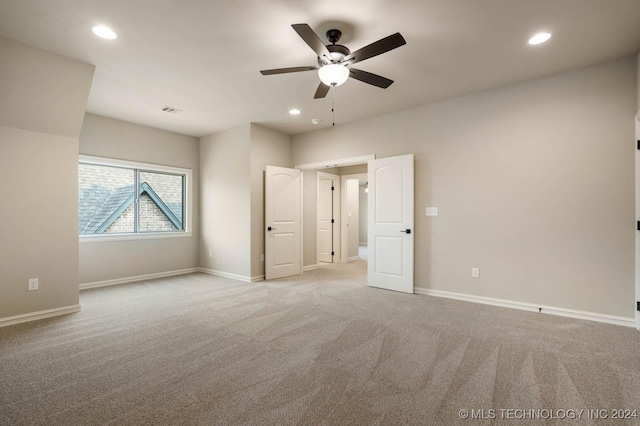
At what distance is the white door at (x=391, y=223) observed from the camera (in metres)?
4.67

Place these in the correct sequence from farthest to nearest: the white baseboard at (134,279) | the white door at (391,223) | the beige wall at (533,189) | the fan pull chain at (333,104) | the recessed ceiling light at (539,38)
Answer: the white baseboard at (134,279) → the white door at (391,223) → the fan pull chain at (333,104) → the beige wall at (533,189) → the recessed ceiling light at (539,38)

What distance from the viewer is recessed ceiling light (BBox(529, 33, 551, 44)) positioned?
2.84 m

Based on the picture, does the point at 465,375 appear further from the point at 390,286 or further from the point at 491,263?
the point at 390,286

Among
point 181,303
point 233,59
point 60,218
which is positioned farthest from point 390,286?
point 60,218

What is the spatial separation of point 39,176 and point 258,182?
300 centimetres

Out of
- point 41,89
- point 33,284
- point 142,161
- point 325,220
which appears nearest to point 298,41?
point 41,89

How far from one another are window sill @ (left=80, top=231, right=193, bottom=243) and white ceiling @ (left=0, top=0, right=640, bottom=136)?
2.18 meters

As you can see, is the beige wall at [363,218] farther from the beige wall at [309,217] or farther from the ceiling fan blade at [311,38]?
the ceiling fan blade at [311,38]

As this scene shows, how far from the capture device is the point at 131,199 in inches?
222

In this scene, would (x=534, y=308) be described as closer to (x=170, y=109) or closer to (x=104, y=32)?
(x=104, y=32)

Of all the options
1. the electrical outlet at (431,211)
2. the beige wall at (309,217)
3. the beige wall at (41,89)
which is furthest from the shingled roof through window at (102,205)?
the electrical outlet at (431,211)

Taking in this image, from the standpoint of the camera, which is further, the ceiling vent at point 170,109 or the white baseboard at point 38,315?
the ceiling vent at point 170,109

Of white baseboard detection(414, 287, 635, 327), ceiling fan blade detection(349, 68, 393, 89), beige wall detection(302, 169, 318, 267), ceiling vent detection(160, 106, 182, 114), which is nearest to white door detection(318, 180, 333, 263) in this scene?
beige wall detection(302, 169, 318, 267)

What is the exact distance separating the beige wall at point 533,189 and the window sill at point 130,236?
450 cm
